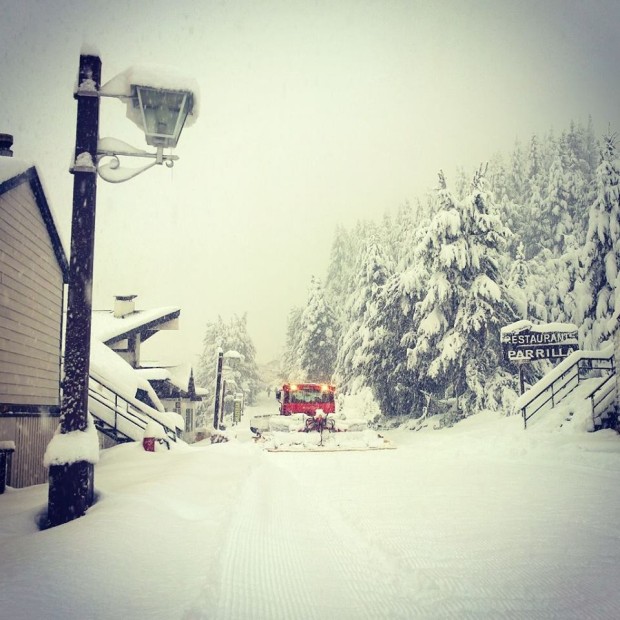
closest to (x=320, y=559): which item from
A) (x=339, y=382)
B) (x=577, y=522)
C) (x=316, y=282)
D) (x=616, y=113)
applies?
(x=577, y=522)

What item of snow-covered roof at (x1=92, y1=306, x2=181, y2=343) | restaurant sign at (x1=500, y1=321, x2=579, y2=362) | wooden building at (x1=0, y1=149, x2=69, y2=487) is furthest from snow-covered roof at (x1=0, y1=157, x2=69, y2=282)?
restaurant sign at (x1=500, y1=321, x2=579, y2=362)

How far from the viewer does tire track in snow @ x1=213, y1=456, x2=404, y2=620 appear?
3.55 m

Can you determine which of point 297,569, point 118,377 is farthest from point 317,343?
point 297,569

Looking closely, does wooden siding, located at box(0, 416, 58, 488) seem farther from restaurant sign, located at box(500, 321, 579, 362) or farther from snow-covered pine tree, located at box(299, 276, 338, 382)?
snow-covered pine tree, located at box(299, 276, 338, 382)

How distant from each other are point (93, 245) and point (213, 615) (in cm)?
411

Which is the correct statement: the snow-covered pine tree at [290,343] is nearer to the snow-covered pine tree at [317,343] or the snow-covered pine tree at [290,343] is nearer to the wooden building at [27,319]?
the snow-covered pine tree at [317,343]

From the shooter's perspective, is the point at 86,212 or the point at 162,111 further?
the point at 162,111

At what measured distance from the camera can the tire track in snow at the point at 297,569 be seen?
355 cm

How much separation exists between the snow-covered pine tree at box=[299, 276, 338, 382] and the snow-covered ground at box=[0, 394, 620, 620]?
4355cm

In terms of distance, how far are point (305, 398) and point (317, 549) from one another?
21311 mm

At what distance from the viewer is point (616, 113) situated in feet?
217

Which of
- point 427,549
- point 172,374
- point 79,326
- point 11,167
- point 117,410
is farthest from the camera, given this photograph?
point 172,374

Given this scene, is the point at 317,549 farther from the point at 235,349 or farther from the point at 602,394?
the point at 235,349

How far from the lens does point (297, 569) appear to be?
4.45 m
